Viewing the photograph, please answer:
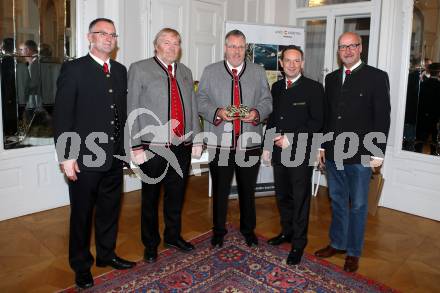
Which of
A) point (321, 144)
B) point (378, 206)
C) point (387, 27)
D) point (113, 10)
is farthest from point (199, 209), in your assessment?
point (387, 27)

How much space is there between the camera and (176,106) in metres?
2.76

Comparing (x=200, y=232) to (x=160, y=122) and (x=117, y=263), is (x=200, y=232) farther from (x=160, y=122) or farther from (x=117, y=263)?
(x=160, y=122)

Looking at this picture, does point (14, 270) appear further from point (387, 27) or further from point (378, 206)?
point (387, 27)

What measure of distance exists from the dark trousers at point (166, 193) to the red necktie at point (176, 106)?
0.39 feet

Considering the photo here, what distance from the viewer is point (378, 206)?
14.5 ft

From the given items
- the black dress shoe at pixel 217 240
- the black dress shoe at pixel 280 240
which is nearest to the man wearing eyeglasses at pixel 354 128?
the black dress shoe at pixel 280 240

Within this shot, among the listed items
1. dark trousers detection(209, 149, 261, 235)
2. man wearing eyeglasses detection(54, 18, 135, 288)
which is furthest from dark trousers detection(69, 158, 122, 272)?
dark trousers detection(209, 149, 261, 235)

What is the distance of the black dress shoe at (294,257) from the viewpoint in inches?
115

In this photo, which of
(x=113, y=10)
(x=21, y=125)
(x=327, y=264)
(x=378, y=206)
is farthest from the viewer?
(x=378, y=206)

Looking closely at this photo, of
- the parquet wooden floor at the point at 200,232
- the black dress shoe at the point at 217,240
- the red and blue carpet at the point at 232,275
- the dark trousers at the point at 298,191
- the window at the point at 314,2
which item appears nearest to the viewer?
the red and blue carpet at the point at 232,275

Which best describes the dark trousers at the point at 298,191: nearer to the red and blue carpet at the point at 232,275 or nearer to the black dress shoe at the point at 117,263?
the red and blue carpet at the point at 232,275

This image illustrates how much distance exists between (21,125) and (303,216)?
274cm

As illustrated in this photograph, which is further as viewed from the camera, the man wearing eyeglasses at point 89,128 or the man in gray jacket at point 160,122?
the man in gray jacket at point 160,122

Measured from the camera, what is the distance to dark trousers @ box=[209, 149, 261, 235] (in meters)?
2.99
